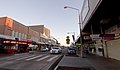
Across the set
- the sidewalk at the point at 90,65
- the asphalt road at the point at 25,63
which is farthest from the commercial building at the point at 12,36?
the sidewalk at the point at 90,65

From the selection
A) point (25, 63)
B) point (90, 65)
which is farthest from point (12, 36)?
point (90, 65)

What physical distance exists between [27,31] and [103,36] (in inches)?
1736

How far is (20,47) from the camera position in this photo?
40.5 metres

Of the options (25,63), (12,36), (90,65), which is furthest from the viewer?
(12,36)

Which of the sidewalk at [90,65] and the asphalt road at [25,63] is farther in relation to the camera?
the sidewalk at [90,65]

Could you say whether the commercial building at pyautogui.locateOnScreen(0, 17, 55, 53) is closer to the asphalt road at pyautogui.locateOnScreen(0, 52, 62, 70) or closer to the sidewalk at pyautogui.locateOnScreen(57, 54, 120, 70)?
the asphalt road at pyautogui.locateOnScreen(0, 52, 62, 70)

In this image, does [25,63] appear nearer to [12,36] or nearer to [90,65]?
[90,65]

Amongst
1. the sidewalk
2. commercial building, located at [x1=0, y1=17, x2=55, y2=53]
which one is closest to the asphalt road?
the sidewalk

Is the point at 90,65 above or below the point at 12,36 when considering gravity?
below

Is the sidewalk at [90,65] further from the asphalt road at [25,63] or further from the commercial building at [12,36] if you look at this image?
the commercial building at [12,36]

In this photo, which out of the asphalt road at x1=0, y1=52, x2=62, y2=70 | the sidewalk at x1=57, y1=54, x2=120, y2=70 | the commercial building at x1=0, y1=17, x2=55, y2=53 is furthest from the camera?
the commercial building at x1=0, y1=17, x2=55, y2=53

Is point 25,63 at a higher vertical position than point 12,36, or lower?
lower

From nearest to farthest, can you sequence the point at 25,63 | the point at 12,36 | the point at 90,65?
the point at 90,65
the point at 25,63
the point at 12,36

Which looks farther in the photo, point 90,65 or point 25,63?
point 25,63
